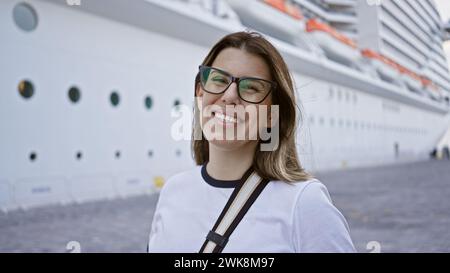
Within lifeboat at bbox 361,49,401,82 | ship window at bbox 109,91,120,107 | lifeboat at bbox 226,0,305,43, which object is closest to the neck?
ship window at bbox 109,91,120,107

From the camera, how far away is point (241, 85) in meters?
0.94

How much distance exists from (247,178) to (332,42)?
59.2ft

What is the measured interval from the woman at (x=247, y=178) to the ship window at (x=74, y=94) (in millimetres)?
6994

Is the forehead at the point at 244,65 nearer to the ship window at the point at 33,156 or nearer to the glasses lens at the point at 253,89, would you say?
the glasses lens at the point at 253,89

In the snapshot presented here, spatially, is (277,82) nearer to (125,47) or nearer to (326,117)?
(125,47)

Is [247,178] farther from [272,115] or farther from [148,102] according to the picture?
Answer: [148,102]

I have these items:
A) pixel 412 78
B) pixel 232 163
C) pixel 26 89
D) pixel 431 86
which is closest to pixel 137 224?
pixel 26 89

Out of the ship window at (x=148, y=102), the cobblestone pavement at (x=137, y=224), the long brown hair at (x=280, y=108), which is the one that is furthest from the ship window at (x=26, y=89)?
the long brown hair at (x=280, y=108)

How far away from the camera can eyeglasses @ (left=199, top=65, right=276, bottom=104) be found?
95 centimetres

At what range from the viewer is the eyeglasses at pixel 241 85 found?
37.3 inches

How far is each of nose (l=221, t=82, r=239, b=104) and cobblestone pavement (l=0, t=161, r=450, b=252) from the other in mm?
3420
